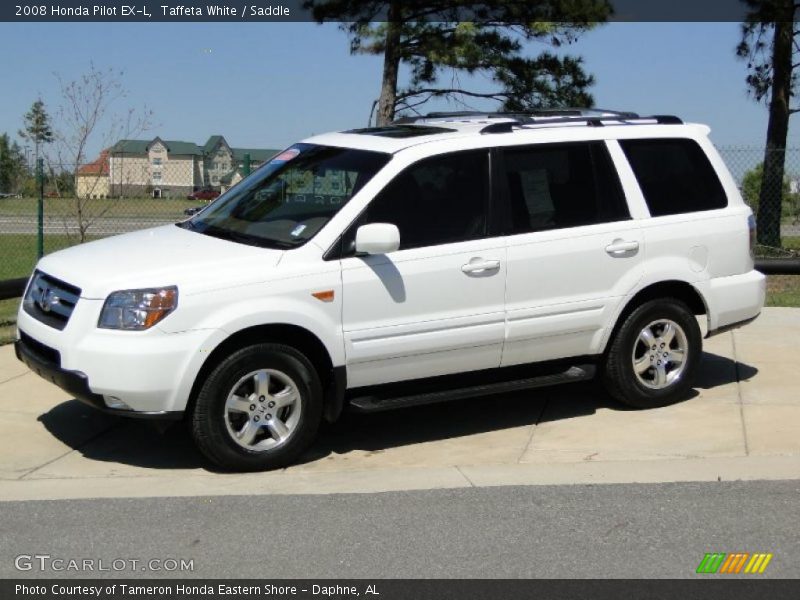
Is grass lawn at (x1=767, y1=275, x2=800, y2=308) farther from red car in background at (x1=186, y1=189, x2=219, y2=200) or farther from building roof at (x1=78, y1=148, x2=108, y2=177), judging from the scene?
building roof at (x1=78, y1=148, x2=108, y2=177)

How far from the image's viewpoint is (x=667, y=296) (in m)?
7.59

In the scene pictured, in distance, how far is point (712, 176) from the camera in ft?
25.3

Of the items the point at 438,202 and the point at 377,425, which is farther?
the point at 377,425

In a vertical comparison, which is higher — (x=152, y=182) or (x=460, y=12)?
(x=460, y=12)

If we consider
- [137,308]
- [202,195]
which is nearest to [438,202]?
[137,308]

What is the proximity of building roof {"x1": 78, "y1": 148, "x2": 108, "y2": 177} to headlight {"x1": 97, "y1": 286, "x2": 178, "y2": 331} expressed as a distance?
8491mm

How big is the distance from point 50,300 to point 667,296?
4099mm

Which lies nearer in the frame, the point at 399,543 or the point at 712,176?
the point at 399,543

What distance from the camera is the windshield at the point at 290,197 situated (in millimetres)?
6617
